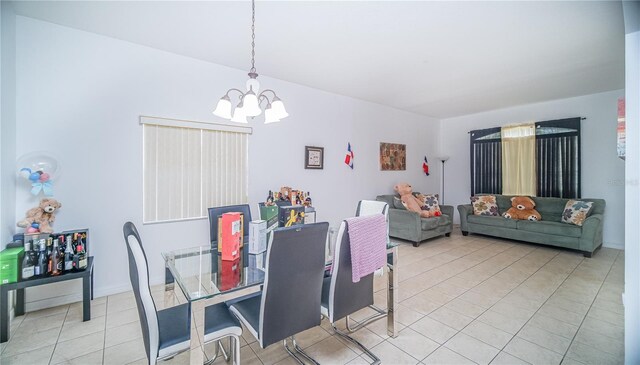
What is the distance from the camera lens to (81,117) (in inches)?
100

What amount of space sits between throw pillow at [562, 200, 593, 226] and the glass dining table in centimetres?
393

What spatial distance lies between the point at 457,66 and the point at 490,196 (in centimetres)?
303

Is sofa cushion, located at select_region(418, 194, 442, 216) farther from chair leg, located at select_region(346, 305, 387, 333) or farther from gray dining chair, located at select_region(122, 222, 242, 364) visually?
gray dining chair, located at select_region(122, 222, 242, 364)

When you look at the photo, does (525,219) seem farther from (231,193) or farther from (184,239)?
(184,239)

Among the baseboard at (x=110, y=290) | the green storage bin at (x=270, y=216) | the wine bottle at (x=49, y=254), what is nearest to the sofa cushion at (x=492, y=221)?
the green storage bin at (x=270, y=216)

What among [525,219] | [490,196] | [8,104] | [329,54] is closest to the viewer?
[8,104]

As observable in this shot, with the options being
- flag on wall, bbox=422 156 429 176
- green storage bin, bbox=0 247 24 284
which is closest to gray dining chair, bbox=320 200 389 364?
green storage bin, bbox=0 247 24 284

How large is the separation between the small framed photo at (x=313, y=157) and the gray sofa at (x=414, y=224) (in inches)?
58.5

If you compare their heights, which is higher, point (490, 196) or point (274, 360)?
point (490, 196)

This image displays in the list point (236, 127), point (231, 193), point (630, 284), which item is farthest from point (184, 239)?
point (630, 284)

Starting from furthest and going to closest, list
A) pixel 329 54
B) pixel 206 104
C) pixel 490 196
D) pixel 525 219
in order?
pixel 490 196, pixel 525 219, pixel 206 104, pixel 329 54

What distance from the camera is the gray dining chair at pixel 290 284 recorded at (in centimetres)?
136

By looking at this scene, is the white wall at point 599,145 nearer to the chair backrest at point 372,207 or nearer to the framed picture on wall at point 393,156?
the framed picture on wall at point 393,156

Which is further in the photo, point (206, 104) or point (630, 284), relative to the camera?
point (206, 104)
